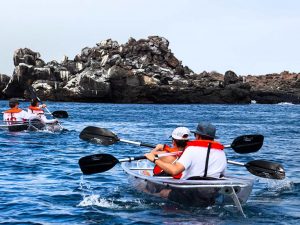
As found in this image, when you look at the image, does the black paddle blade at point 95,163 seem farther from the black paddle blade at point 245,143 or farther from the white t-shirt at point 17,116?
the white t-shirt at point 17,116

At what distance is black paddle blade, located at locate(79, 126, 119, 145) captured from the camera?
559 inches

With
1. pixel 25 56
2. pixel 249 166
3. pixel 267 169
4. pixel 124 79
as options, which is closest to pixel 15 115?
pixel 249 166

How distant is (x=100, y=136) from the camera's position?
1430cm

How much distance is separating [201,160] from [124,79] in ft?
290

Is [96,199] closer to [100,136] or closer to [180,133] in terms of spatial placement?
[100,136]

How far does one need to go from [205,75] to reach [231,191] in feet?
345

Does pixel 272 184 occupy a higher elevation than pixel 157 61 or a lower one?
lower

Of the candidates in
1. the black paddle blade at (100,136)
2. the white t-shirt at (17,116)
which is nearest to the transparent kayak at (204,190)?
the black paddle blade at (100,136)

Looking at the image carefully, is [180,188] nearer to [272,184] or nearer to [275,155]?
[272,184]

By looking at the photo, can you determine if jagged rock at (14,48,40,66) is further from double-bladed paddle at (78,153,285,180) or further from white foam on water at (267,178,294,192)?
double-bladed paddle at (78,153,285,180)

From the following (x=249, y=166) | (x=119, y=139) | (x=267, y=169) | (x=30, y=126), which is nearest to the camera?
(x=267, y=169)

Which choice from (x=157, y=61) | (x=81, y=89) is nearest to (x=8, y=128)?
(x=81, y=89)

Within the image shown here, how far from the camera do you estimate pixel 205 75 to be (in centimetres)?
11538

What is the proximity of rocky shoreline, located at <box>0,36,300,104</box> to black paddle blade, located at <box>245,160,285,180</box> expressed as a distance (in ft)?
276
